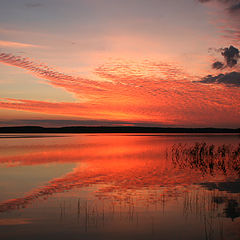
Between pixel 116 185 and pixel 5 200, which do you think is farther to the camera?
pixel 116 185

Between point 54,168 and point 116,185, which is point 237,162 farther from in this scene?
point 54,168

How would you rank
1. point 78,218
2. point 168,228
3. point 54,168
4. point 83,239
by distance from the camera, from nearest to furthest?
point 83,239 → point 168,228 → point 78,218 → point 54,168

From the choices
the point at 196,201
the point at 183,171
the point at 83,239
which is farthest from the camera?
the point at 183,171

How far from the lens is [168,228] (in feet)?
31.0

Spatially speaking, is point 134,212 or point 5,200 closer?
point 134,212

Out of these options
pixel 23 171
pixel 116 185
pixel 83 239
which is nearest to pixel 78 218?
pixel 83 239

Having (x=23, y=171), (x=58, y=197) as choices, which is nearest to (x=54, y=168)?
(x=23, y=171)

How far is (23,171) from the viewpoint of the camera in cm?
2188

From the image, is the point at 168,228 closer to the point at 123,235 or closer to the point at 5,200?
the point at 123,235

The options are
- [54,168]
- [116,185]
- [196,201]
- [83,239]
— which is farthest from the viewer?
[54,168]

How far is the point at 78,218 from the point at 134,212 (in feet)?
6.66

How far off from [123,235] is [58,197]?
533cm

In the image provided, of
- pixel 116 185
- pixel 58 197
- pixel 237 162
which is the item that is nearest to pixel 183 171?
pixel 237 162

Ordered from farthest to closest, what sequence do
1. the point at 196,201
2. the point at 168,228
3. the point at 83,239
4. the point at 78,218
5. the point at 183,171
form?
the point at 183,171
the point at 196,201
the point at 78,218
the point at 168,228
the point at 83,239
